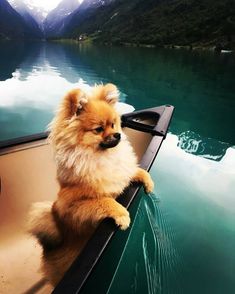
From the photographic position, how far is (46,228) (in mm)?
3010

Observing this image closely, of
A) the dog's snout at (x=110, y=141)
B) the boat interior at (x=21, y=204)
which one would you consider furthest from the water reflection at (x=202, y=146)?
the dog's snout at (x=110, y=141)

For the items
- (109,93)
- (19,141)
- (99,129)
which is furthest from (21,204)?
(109,93)

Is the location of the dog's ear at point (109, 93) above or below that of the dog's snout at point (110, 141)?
above

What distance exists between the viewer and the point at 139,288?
4.20 metres

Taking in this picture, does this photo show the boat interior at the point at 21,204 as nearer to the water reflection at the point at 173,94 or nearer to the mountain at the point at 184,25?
the water reflection at the point at 173,94

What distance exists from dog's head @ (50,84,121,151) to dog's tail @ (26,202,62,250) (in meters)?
0.86

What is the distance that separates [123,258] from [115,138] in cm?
275

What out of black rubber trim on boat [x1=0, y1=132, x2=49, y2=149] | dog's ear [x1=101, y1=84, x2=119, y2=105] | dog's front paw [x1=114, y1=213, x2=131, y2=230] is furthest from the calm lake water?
dog's ear [x1=101, y1=84, x2=119, y2=105]

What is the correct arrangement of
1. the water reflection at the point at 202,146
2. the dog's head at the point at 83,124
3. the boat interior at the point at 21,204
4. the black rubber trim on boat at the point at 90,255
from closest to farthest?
the black rubber trim on boat at the point at 90,255
the dog's head at the point at 83,124
the boat interior at the point at 21,204
the water reflection at the point at 202,146

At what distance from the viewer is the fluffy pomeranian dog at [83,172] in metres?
2.61

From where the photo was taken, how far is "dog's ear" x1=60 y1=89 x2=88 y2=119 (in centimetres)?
260

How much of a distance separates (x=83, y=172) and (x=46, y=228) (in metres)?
0.79

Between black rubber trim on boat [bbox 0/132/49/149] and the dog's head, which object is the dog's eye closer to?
the dog's head

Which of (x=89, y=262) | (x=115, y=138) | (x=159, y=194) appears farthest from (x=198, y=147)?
(x=89, y=262)
